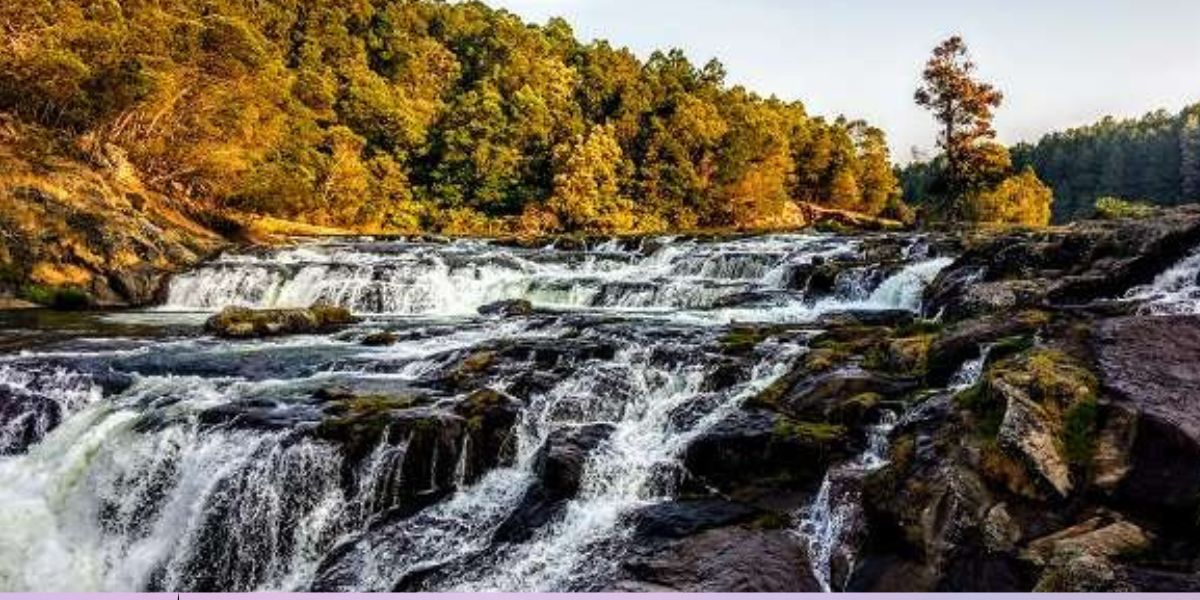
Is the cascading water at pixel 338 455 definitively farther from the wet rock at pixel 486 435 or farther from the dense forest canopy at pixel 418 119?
the dense forest canopy at pixel 418 119

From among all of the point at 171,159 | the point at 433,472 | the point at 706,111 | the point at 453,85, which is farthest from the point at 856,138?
the point at 433,472

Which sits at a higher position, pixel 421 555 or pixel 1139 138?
pixel 1139 138

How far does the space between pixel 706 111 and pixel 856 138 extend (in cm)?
1772

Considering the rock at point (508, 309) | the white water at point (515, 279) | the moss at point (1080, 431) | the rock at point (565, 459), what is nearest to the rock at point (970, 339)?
the moss at point (1080, 431)

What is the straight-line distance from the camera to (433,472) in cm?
864

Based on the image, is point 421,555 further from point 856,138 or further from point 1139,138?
point 1139,138

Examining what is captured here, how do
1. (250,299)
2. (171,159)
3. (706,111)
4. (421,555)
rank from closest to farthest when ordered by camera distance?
(421,555)
(250,299)
(171,159)
(706,111)

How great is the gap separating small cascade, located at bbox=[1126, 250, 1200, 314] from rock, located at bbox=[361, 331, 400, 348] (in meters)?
9.47

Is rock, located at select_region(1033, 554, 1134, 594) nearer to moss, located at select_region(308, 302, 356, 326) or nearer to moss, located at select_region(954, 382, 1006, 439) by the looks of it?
moss, located at select_region(954, 382, 1006, 439)

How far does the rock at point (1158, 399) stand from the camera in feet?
18.5

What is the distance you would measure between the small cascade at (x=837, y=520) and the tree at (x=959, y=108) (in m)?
32.7

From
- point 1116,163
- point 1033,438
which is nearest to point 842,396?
point 1033,438

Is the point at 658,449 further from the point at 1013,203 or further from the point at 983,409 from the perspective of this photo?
the point at 1013,203

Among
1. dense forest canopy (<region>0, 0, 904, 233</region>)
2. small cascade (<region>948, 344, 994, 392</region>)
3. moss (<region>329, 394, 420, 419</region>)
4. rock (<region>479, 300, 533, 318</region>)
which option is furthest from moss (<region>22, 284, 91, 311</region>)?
small cascade (<region>948, 344, 994, 392</region>)
